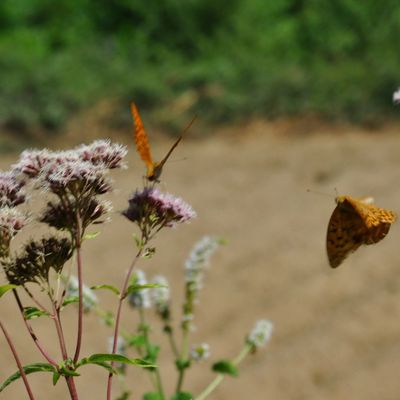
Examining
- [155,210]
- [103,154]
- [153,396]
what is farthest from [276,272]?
[103,154]

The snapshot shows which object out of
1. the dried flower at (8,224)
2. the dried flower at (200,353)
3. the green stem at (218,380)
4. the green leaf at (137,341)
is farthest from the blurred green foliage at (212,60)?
the dried flower at (8,224)

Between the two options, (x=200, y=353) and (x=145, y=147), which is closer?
(x=145, y=147)

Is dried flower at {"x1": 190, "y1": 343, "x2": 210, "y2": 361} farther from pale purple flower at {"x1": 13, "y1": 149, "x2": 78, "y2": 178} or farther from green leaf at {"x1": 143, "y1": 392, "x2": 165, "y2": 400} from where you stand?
pale purple flower at {"x1": 13, "y1": 149, "x2": 78, "y2": 178}

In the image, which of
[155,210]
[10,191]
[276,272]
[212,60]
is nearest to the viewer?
[10,191]

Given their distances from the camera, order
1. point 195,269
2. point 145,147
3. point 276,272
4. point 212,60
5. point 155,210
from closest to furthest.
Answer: point 155,210, point 145,147, point 195,269, point 276,272, point 212,60

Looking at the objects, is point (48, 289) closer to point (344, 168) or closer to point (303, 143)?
point (344, 168)

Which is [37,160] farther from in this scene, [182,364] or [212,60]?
[212,60]

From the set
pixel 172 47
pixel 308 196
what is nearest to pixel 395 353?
pixel 308 196
